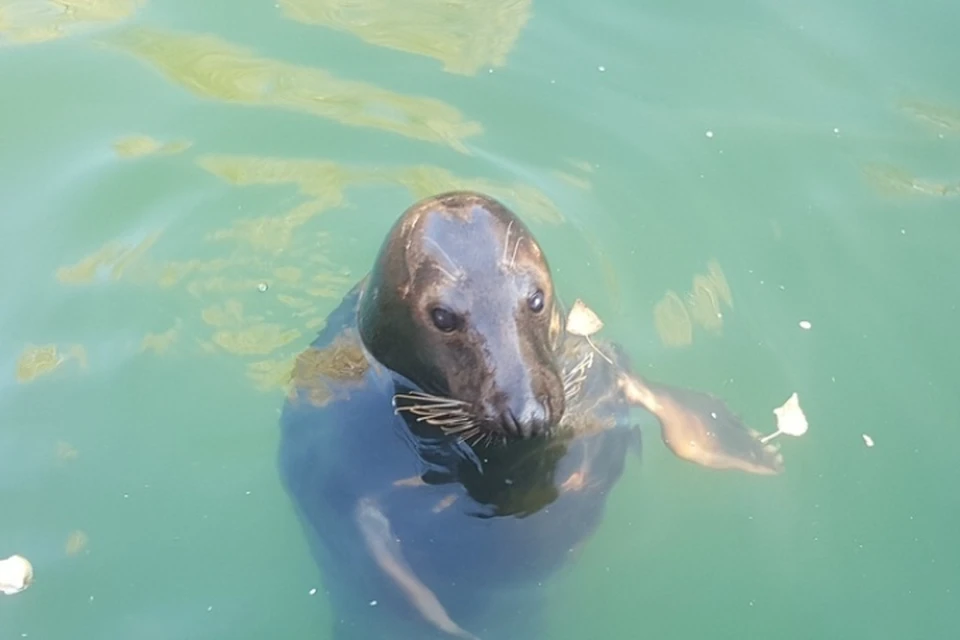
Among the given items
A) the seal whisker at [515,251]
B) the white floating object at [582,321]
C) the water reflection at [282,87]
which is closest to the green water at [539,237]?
the water reflection at [282,87]

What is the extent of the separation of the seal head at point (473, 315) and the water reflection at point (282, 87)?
2.35 m

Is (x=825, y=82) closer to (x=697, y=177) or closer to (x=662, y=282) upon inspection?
(x=697, y=177)

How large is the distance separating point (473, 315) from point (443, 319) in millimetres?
134

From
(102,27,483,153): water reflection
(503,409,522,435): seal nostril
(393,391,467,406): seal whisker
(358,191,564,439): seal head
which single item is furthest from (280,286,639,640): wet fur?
(102,27,483,153): water reflection

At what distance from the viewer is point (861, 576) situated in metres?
5.34

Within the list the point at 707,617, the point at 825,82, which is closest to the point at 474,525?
the point at 707,617

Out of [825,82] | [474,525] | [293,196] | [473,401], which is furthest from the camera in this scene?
[825,82]

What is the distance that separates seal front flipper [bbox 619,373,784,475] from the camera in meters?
5.48

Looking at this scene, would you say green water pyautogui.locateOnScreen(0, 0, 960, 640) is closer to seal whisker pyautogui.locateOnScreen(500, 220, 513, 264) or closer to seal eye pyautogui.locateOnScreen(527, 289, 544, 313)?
seal eye pyautogui.locateOnScreen(527, 289, 544, 313)

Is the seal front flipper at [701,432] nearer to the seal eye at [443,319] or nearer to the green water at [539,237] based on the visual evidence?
the green water at [539,237]

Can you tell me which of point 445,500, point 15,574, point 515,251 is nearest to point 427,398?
point 445,500

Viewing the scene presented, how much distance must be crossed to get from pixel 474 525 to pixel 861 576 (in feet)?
5.88

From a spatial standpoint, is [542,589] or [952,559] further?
[952,559]

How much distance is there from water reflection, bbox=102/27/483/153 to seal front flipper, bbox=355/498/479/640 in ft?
9.29
